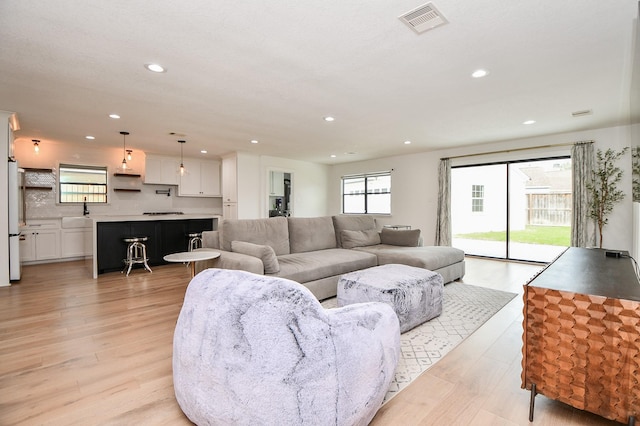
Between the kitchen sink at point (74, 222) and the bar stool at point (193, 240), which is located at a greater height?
the kitchen sink at point (74, 222)

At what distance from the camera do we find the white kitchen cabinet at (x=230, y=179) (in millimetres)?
7133

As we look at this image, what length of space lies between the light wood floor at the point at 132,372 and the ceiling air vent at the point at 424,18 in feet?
8.05

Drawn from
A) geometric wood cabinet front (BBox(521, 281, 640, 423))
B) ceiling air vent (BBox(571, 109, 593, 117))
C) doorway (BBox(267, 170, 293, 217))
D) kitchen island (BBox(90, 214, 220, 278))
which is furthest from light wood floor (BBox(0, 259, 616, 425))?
doorway (BBox(267, 170, 293, 217))

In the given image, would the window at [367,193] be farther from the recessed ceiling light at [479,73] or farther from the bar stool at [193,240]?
the recessed ceiling light at [479,73]

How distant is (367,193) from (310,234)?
15.4 feet

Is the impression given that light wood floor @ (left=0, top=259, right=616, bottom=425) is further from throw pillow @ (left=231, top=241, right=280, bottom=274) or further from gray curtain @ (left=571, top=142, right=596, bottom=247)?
gray curtain @ (left=571, top=142, right=596, bottom=247)

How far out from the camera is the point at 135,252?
541 cm

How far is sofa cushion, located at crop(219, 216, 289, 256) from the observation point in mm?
3629

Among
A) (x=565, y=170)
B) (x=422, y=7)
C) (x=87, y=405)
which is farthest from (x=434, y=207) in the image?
(x=87, y=405)

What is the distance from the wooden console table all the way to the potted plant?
4269mm

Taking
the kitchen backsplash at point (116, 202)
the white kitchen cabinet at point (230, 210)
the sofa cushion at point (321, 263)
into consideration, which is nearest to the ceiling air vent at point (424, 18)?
the sofa cushion at point (321, 263)

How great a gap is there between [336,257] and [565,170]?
16.5 ft

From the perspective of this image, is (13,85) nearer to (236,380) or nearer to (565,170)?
(236,380)

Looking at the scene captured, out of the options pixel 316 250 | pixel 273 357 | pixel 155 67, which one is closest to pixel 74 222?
pixel 155 67
